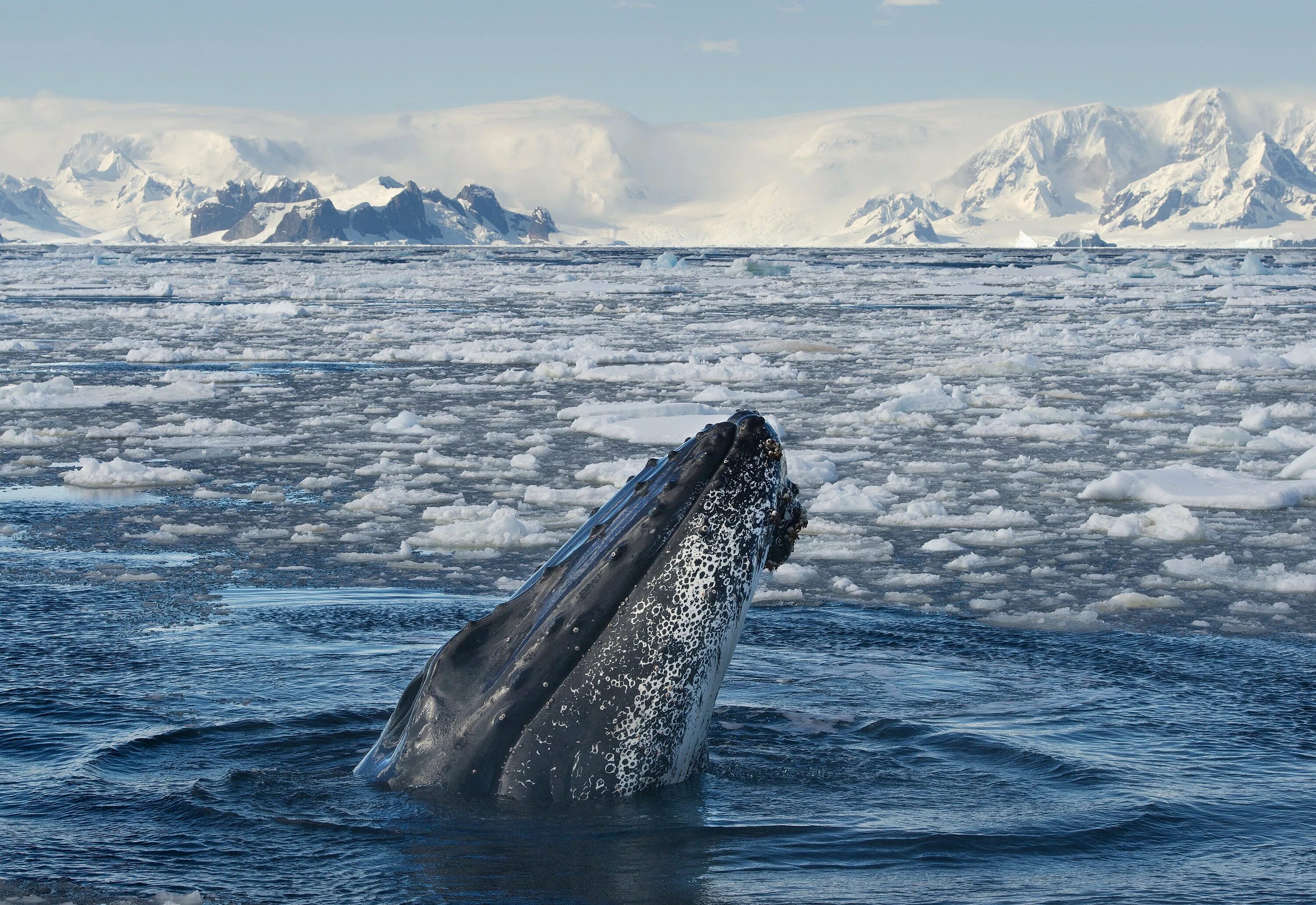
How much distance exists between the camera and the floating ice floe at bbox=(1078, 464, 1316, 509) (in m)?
9.94

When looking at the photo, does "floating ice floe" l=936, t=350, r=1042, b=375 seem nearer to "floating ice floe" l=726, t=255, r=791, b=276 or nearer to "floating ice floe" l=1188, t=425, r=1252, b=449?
"floating ice floe" l=1188, t=425, r=1252, b=449

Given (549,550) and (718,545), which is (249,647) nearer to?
(549,550)

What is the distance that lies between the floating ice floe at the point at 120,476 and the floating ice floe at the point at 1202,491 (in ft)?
22.8

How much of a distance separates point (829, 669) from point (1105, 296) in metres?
43.4

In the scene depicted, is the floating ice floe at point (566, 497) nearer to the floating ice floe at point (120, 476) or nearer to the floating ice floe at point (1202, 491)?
the floating ice floe at point (120, 476)

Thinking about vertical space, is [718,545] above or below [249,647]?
above

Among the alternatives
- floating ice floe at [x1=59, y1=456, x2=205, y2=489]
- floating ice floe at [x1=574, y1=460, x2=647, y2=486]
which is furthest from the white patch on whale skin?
floating ice floe at [x1=59, y1=456, x2=205, y2=489]

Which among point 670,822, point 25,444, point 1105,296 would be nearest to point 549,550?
point 670,822

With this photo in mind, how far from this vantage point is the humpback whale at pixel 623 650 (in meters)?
3.79

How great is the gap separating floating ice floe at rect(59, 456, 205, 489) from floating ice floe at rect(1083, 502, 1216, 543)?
6800 mm

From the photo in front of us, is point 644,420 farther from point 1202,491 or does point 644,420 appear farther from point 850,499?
point 1202,491

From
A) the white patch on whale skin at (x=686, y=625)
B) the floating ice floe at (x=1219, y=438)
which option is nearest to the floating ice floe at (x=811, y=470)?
Answer: the floating ice floe at (x=1219, y=438)

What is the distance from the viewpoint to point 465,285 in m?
58.4

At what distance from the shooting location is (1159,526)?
887cm
